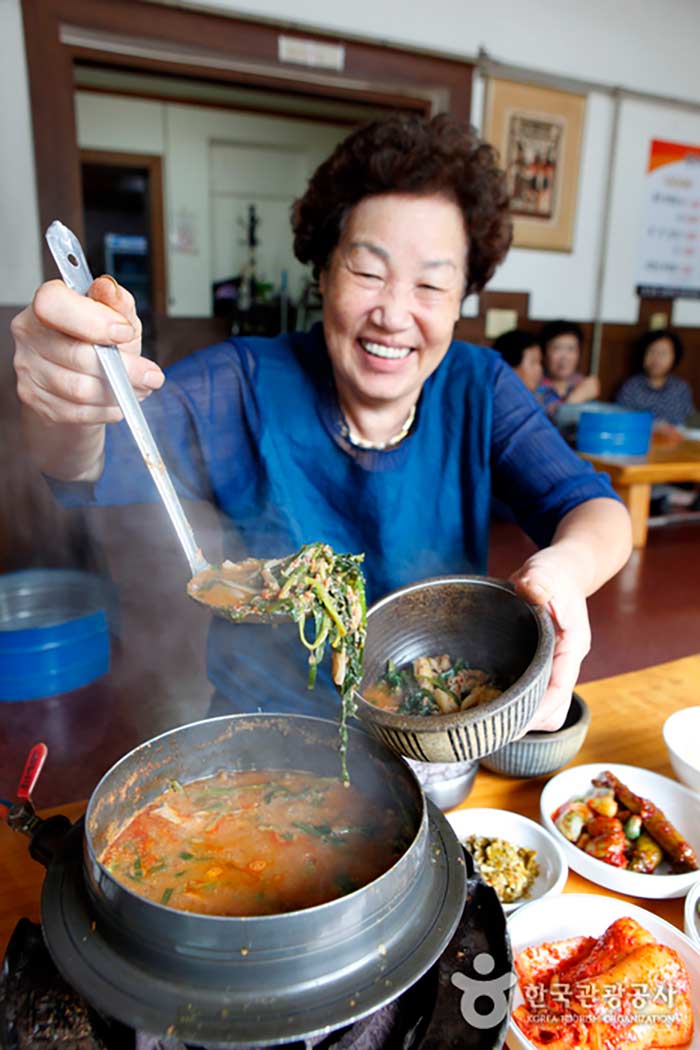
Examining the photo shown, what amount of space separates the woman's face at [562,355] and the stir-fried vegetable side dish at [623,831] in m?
5.30

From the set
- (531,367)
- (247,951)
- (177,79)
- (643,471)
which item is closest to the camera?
(247,951)

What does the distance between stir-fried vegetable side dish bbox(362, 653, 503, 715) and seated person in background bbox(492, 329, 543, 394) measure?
4.77 metres

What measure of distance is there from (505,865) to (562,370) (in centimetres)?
563

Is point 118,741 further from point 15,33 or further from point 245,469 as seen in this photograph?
point 15,33

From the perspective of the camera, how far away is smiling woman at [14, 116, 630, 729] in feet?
5.52

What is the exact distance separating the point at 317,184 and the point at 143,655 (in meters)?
2.93

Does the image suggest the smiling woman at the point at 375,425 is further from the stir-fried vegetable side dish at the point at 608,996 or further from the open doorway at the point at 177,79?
the open doorway at the point at 177,79

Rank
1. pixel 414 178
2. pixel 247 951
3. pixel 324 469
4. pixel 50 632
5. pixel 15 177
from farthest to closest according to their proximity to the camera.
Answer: pixel 15 177 → pixel 50 632 → pixel 324 469 → pixel 414 178 → pixel 247 951

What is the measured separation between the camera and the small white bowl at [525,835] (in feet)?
3.99

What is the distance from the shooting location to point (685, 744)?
5.14 feet

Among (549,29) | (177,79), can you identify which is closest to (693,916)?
(177,79)

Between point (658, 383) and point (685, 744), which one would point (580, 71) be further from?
point (685, 744)

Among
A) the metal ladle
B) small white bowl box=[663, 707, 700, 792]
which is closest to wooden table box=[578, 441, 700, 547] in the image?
small white bowl box=[663, 707, 700, 792]

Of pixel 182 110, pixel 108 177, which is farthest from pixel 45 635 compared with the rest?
pixel 108 177
